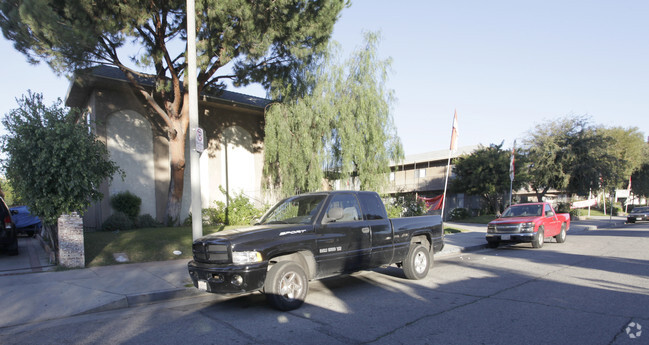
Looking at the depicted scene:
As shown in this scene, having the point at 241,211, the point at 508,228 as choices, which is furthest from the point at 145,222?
the point at 508,228

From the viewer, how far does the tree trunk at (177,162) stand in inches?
630

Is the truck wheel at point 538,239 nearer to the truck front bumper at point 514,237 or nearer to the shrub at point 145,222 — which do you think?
the truck front bumper at point 514,237

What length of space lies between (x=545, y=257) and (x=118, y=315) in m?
11.0

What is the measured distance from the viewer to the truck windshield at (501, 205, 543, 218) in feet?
47.8

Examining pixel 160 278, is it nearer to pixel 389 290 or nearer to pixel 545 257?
pixel 389 290

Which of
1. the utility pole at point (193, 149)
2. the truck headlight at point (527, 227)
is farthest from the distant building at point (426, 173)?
the utility pole at point (193, 149)

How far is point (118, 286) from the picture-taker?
7.72m

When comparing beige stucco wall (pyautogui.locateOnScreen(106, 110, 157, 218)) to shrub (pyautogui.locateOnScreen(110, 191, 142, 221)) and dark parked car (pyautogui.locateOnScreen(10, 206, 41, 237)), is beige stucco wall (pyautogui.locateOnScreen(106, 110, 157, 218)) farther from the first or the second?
dark parked car (pyautogui.locateOnScreen(10, 206, 41, 237))

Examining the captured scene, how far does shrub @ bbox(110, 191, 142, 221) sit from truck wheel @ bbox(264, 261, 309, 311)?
13180 mm

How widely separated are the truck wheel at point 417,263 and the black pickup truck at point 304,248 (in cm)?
2

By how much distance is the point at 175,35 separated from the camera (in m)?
15.7

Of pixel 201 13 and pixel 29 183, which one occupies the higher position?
pixel 201 13

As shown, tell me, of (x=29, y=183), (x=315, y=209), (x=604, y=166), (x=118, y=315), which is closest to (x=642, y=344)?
(x=315, y=209)

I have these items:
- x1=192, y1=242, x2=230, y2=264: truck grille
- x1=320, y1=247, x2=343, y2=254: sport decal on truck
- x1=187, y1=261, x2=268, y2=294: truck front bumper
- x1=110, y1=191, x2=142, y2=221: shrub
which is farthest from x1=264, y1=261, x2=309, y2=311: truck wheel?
x1=110, y1=191, x2=142, y2=221: shrub
